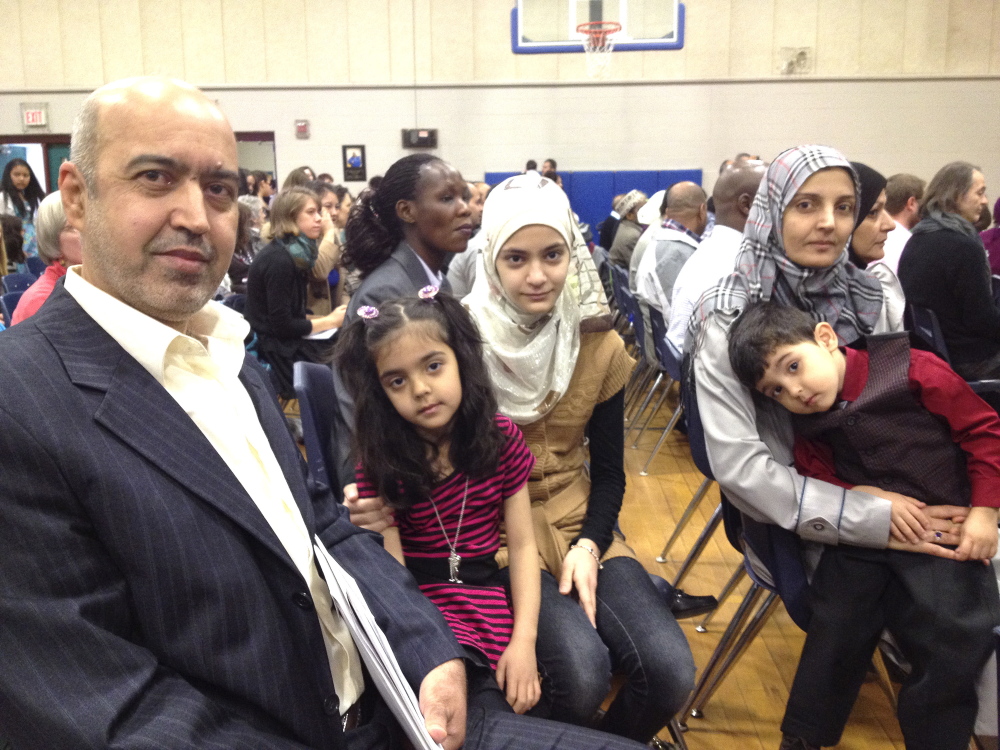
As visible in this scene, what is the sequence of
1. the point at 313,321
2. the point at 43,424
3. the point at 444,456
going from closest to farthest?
the point at 43,424, the point at 444,456, the point at 313,321

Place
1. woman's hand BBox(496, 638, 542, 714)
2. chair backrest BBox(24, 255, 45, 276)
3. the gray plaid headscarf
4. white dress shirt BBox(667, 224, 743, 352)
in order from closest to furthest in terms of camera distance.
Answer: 1. woman's hand BBox(496, 638, 542, 714)
2. the gray plaid headscarf
3. white dress shirt BBox(667, 224, 743, 352)
4. chair backrest BBox(24, 255, 45, 276)

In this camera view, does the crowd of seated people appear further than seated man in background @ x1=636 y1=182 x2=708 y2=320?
No

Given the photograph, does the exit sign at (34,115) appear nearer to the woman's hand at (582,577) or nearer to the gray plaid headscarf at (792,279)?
the gray plaid headscarf at (792,279)

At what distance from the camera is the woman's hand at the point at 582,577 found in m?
1.75

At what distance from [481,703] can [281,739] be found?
460 millimetres

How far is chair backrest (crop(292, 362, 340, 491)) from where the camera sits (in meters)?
1.90

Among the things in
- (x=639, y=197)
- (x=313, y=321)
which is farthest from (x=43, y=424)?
(x=639, y=197)

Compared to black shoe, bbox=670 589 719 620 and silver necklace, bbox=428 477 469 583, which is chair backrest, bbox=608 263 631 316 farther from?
silver necklace, bbox=428 477 469 583

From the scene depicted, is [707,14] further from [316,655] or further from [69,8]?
[316,655]

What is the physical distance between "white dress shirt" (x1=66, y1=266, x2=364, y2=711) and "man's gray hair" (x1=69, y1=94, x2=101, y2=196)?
13 cm

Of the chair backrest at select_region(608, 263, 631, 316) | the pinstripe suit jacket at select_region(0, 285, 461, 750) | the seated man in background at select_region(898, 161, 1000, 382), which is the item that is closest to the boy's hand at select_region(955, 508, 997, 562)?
the pinstripe suit jacket at select_region(0, 285, 461, 750)

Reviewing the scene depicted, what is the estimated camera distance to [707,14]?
35.9 ft

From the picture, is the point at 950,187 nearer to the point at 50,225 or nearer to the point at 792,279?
the point at 792,279

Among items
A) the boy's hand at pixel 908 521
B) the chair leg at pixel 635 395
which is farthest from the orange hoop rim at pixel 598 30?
the boy's hand at pixel 908 521
